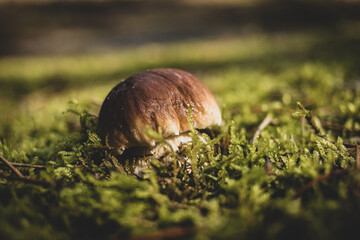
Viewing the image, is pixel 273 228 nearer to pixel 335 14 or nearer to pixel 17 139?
pixel 17 139

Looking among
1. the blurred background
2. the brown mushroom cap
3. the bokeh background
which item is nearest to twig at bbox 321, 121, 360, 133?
the blurred background

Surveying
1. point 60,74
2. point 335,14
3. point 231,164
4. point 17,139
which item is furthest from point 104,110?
point 335,14

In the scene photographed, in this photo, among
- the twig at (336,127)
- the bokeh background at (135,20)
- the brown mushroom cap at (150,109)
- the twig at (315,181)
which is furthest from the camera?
the bokeh background at (135,20)

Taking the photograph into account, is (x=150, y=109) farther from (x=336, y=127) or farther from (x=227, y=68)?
(x=227, y=68)

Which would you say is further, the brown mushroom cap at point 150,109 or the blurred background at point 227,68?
the blurred background at point 227,68

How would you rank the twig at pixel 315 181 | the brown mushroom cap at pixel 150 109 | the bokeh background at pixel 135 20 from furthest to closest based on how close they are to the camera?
the bokeh background at pixel 135 20 → the brown mushroom cap at pixel 150 109 → the twig at pixel 315 181

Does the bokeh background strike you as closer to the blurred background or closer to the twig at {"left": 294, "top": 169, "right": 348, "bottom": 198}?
the blurred background

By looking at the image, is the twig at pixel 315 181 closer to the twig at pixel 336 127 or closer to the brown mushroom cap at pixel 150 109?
the brown mushroom cap at pixel 150 109

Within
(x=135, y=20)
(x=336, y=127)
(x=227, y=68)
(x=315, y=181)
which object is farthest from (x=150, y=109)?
(x=135, y=20)

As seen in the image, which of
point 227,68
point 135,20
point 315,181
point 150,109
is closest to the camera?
point 315,181

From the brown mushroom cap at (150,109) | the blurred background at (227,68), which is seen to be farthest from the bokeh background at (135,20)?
the brown mushroom cap at (150,109)
